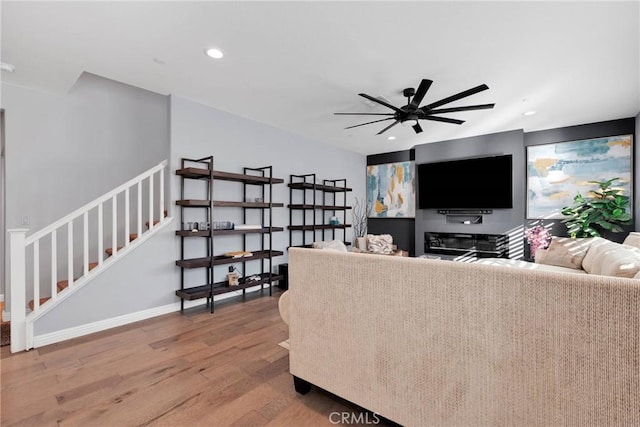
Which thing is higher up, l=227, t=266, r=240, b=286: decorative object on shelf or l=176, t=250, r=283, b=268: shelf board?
l=176, t=250, r=283, b=268: shelf board

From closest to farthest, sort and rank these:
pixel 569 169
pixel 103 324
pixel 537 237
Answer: pixel 103 324 → pixel 569 169 → pixel 537 237

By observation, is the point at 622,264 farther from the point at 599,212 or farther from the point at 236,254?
the point at 236,254

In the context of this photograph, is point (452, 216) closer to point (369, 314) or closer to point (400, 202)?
point (400, 202)

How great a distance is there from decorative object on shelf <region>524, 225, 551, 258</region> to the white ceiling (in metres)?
1.93

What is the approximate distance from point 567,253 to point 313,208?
3499 mm

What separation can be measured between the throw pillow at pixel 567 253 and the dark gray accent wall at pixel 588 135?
1.12 meters

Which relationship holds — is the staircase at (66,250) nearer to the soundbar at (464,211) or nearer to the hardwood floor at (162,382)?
the hardwood floor at (162,382)

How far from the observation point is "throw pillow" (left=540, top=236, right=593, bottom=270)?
11.6ft

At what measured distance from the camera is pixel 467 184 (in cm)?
550

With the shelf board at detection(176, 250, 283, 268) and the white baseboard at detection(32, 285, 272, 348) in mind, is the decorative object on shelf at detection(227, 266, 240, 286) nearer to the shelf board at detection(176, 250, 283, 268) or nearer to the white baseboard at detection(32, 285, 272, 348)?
the shelf board at detection(176, 250, 283, 268)

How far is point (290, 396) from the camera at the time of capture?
1.84 m

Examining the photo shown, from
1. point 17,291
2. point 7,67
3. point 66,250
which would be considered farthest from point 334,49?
point 66,250

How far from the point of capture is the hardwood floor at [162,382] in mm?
1666

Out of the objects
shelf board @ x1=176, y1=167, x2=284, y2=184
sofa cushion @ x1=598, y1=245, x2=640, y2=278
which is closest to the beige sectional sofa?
sofa cushion @ x1=598, y1=245, x2=640, y2=278
